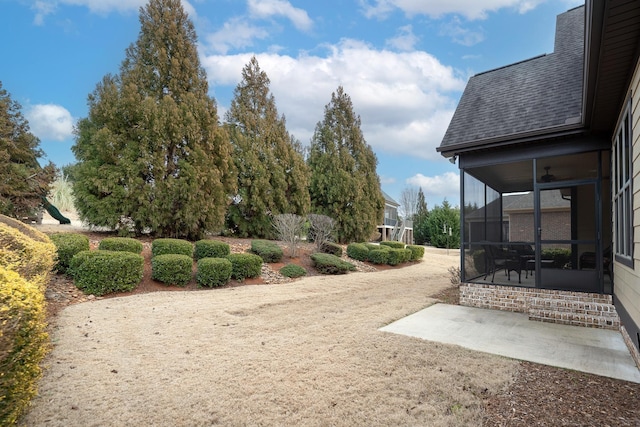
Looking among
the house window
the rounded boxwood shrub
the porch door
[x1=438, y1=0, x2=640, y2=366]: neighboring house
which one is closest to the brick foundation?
[x1=438, y1=0, x2=640, y2=366]: neighboring house

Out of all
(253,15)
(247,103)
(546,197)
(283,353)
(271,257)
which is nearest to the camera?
(283,353)

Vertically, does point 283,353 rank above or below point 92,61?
below

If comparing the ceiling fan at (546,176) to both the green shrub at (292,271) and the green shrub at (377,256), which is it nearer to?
the green shrub at (292,271)

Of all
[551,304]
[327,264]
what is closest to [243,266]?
[327,264]

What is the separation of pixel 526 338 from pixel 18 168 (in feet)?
49.8

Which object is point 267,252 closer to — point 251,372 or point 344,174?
point 251,372

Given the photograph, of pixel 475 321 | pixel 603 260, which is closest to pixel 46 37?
pixel 475 321

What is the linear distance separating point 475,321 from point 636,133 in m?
3.28

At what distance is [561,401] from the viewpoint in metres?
2.78

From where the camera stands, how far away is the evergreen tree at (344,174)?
1839 cm

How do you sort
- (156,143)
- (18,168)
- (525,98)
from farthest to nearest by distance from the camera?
(18,168) → (156,143) → (525,98)

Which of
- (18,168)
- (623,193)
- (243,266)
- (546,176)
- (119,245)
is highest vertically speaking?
(18,168)

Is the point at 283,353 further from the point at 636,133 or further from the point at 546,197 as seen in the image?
the point at 546,197

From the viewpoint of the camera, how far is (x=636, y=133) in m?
3.33
